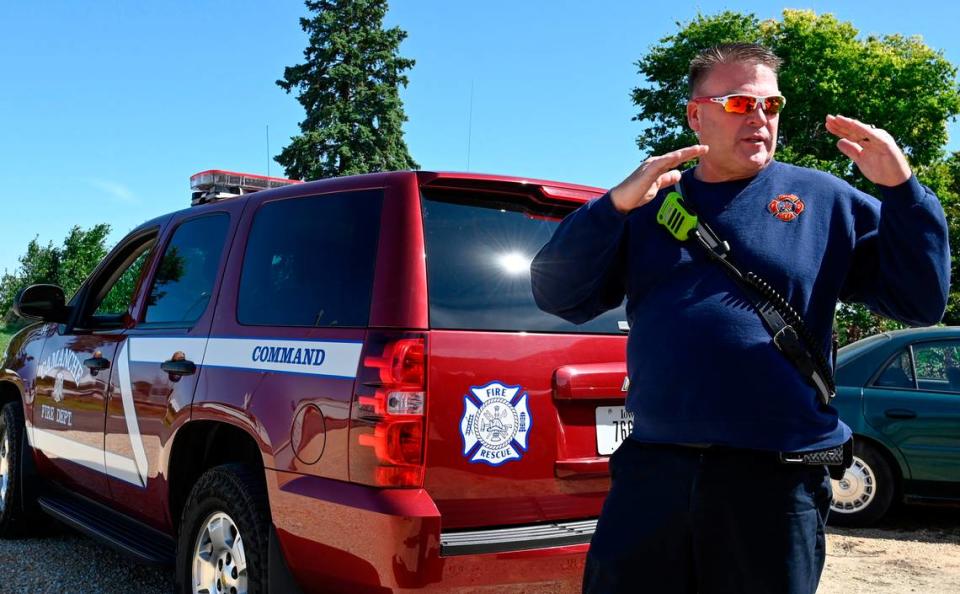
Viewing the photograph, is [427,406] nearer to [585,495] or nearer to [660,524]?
[585,495]

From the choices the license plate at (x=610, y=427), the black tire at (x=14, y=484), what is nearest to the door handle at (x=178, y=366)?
the license plate at (x=610, y=427)

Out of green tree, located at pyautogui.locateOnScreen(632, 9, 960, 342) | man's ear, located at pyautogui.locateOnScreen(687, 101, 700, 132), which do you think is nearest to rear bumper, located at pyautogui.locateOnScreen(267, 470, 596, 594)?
man's ear, located at pyautogui.locateOnScreen(687, 101, 700, 132)

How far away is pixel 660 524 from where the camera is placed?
6.29 ft

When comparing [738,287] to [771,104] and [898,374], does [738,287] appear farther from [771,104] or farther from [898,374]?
[898,374]

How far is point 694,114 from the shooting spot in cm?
218

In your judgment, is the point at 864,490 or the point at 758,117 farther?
the point at 864,490

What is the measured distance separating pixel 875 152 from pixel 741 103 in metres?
0.32

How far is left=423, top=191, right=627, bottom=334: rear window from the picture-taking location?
9.55 ft

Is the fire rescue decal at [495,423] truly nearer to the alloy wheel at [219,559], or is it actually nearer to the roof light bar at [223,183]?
the alloy wheel at [219,559]

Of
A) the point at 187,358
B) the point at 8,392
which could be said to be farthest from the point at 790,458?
the point at 8,392

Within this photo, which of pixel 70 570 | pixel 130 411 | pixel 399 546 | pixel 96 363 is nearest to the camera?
pixel 399 546

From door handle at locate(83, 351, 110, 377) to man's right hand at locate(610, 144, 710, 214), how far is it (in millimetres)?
3168

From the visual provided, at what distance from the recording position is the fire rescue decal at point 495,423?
279 centimetres

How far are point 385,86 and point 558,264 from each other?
38922 mm
